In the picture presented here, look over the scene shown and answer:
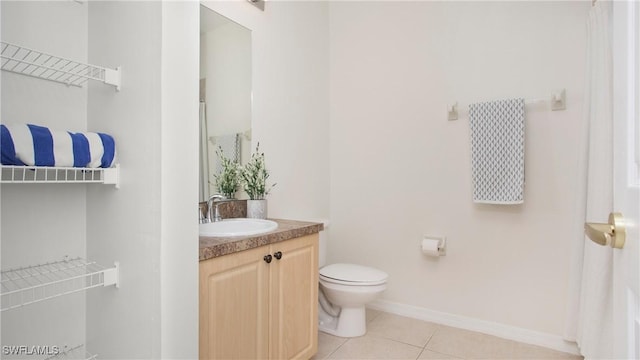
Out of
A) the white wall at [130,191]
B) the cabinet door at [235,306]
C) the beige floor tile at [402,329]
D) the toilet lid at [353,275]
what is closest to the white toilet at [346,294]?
the toilet lid at [353,275]

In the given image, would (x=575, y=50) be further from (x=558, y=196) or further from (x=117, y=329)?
(x=117, y=329)

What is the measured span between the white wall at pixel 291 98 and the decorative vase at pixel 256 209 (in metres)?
0.30

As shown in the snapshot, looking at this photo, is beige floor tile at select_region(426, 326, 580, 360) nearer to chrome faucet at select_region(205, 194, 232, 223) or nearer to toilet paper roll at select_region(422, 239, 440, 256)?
toilet paper roll at select_region(422, 239, 440, 256)

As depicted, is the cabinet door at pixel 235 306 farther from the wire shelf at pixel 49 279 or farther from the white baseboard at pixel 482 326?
the white baseboard at pixel 482 326

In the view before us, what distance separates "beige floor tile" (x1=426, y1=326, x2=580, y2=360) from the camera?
6.78 feet

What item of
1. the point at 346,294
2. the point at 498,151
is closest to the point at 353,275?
the point at 346,294

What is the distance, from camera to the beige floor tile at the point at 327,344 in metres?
2.08

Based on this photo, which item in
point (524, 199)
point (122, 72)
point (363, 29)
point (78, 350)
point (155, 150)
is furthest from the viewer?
point (363, 29)

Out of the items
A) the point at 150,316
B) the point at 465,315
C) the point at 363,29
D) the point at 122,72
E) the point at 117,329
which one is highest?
the point at 363,29

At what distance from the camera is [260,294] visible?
1477 mm

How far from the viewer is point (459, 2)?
243 centimetres

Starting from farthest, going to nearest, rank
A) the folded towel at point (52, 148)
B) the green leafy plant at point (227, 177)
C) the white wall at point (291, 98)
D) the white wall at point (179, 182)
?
the white wall at point (291, 98), the green leafy plant at point (227, 177), the white wall at point (179, 182), the folded towel at point (52, 148)

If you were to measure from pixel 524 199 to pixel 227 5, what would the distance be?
7.24 ft

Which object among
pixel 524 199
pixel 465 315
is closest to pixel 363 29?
Result: pixel 524 199
